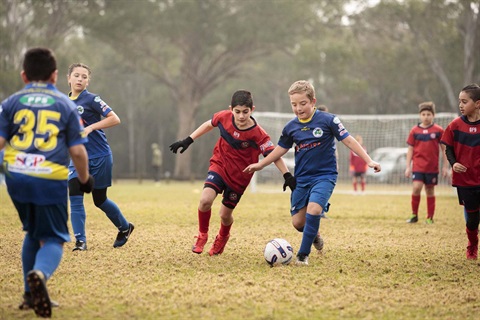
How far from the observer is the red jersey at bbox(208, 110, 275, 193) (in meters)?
7.60

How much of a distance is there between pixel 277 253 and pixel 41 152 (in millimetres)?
2981

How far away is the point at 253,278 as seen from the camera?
6305 millimetres

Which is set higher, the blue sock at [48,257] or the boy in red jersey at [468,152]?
the boy in red jersey at [468,152]

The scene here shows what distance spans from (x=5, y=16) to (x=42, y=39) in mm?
2216

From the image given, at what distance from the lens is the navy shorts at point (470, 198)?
7738 mm

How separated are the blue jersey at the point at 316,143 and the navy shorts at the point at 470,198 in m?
1.55

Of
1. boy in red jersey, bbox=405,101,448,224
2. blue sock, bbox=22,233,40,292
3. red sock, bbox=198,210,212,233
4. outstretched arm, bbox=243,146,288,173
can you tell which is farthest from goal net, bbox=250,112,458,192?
blue sock, bbox=22,233,40,292

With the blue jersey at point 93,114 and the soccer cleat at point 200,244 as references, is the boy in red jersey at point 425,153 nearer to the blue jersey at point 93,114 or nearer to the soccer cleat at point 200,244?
the soccer cleat at point 200,244

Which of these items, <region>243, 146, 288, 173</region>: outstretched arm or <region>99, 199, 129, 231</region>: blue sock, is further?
<region>99, 199, 129, 231</region>: blue sock

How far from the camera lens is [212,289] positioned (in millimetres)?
5742

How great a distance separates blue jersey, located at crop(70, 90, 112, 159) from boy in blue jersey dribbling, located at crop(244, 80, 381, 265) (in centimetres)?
194

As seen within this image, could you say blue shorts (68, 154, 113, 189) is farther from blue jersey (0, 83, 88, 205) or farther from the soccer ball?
blue jersey (0, 83, 88, 205)

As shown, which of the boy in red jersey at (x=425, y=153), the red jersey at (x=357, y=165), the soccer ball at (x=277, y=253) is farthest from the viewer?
the red jersey at (x=357, y=165)

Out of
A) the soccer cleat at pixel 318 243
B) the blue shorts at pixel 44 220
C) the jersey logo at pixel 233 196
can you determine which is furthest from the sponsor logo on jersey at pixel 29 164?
the soccer cleat at pixel 318 243
